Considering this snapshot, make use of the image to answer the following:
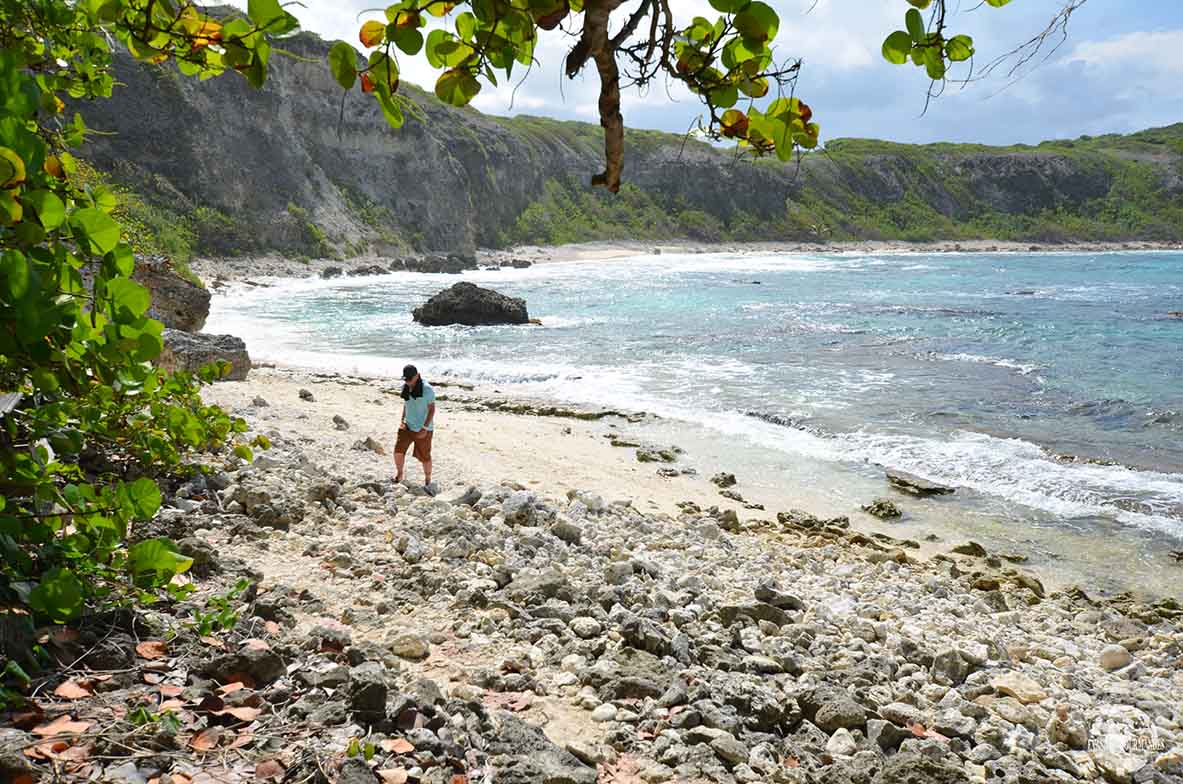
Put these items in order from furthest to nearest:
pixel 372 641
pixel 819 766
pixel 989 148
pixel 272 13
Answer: pixel 989 148
pixel 372 641
pixel 819 766
pixel 272 13

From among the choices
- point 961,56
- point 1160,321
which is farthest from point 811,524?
point 1160,321

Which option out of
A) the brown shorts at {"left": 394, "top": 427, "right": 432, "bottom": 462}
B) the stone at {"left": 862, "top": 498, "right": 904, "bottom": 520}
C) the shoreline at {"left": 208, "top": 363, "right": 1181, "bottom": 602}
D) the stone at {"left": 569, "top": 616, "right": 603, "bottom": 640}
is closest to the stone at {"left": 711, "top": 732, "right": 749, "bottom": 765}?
the stone at {"left": 569, "top": 616, "right": 603, "bottom": 640}

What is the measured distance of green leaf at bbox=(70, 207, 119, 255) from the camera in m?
1.59

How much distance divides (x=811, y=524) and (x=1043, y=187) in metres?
128

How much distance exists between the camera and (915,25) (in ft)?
5.48

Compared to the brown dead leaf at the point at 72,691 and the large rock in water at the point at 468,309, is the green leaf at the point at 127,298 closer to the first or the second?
the brown dead leaf at the point at 72,691

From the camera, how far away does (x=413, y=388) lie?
8.34m

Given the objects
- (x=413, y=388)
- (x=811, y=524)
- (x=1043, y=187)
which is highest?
(x=1043, y=187)

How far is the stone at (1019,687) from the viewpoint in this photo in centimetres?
430

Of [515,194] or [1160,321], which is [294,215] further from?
[1160,321]

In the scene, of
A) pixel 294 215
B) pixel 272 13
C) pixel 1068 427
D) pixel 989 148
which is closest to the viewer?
pixel 272 13

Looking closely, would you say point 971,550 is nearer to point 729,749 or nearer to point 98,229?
point 729,749

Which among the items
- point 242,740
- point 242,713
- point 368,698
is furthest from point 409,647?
point 242,740

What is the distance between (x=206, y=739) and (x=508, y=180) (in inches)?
3187
